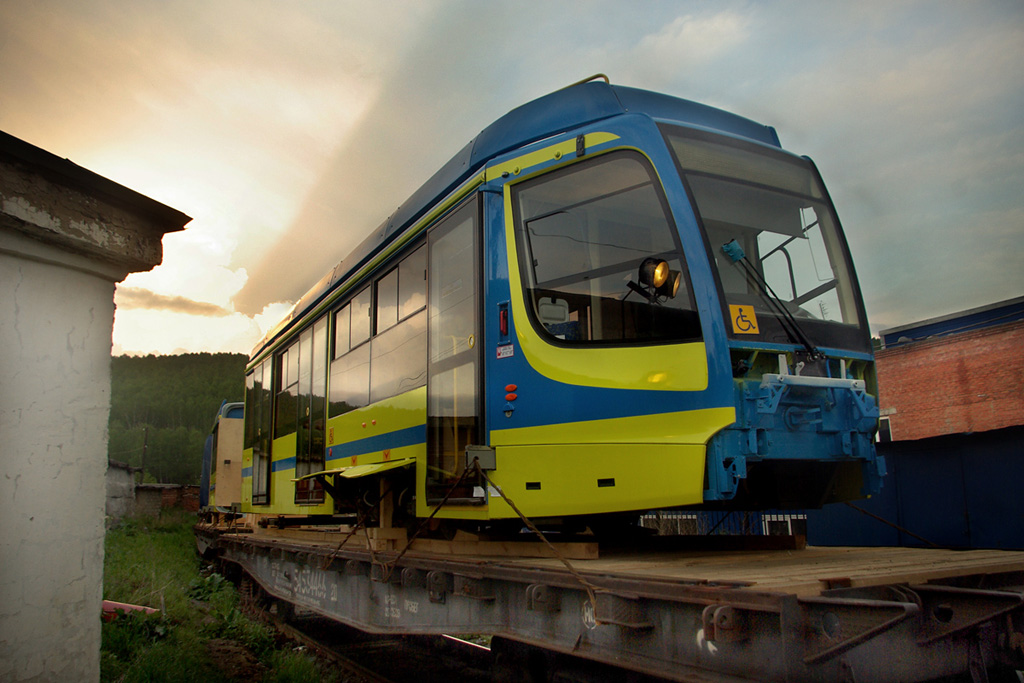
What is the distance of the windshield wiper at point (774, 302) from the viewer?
442 cm

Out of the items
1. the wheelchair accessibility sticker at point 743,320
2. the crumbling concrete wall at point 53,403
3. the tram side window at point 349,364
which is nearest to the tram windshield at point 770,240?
the wheelchair accessibility sticker at point 743,320

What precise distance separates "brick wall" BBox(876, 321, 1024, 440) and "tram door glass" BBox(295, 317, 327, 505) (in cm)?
1858

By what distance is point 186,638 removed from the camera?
327 inches

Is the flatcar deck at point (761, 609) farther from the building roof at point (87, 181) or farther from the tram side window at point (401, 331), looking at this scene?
the building roof at point (87, 181)

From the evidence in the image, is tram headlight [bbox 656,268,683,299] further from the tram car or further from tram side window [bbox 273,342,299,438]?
the tram car

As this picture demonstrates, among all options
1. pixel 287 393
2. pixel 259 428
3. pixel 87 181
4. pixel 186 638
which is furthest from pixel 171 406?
pixel 87 181

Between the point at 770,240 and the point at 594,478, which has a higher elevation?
the point at 770,240

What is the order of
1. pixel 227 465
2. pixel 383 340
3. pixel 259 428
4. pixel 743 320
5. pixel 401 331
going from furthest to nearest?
pixel 227 465, pixel 259 428, pixel 383 340, pixel 401 331, pixel 743 320

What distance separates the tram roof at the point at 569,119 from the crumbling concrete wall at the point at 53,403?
8.38ft

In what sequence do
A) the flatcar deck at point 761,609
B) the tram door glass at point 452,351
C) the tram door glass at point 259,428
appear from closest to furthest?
the flatcar deck at point 761,609 < the tram door glass at point 452,351 < the tram door glass at point 259,428

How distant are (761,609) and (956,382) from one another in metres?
23.8

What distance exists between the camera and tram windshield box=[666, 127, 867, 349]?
4.39 m

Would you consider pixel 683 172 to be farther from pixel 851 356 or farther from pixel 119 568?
pixel 119 568

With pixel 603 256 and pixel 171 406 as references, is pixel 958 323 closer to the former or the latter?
pixel 603 256
